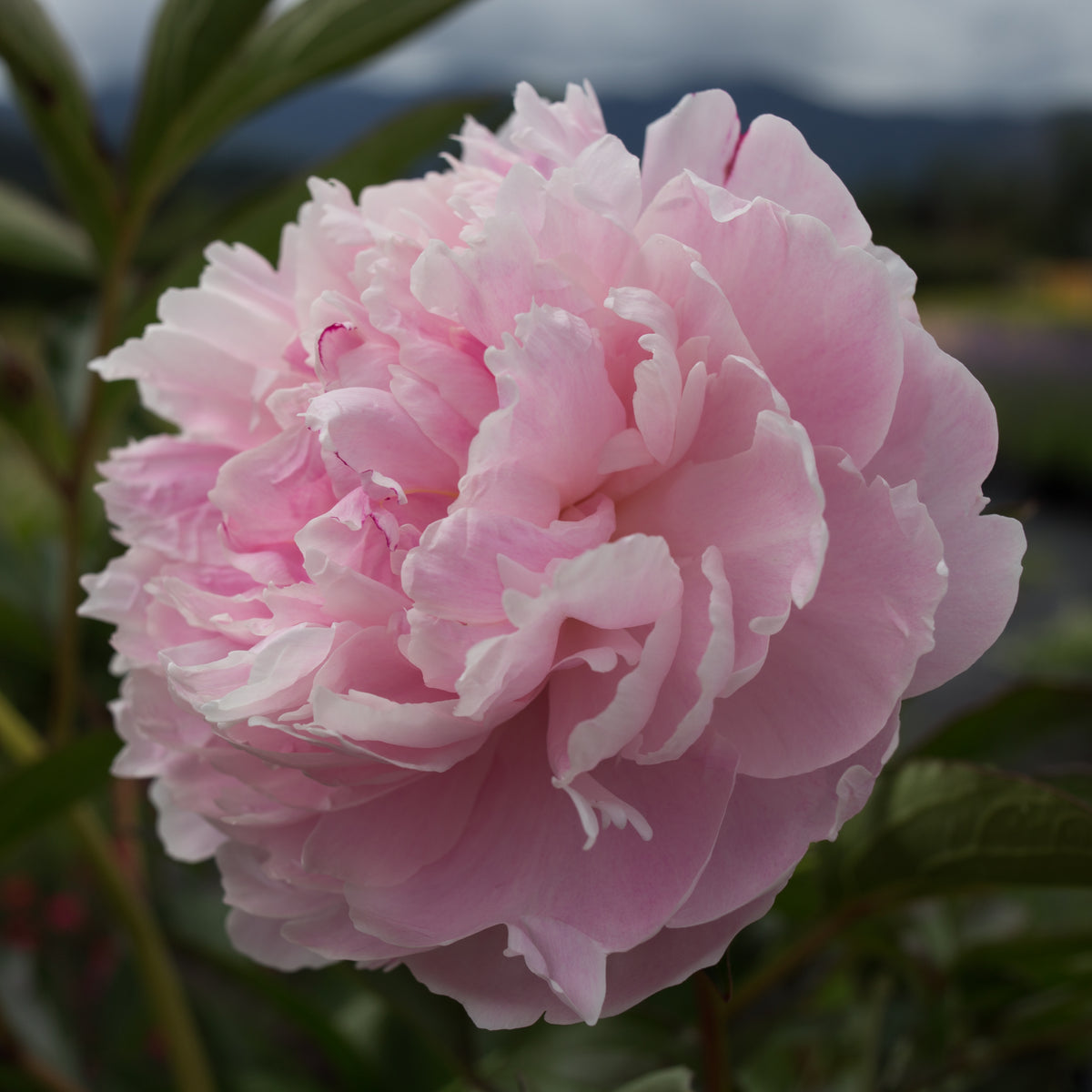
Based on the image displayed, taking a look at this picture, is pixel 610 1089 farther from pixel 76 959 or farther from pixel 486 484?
pixel 76 959

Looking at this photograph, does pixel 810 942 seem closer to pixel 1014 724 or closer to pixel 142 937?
pixel 1014 724

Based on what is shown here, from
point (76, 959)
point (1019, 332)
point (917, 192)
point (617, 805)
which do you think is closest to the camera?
point (617, 805)

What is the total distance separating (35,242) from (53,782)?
0.28 metres

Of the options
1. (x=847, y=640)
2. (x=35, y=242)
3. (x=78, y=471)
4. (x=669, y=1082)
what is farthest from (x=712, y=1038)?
(x=35, y=242)

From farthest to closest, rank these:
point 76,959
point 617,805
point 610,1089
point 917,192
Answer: point 917,192, point 76,959, point 610,1089, point 617,805

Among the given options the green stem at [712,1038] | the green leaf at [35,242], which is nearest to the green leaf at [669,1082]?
the green stem at [712,1038]

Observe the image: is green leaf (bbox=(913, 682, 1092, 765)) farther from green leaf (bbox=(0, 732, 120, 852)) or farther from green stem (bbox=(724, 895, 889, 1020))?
green leaf (bbox=(0, 732, 120, 852))

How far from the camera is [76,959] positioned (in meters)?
0.80

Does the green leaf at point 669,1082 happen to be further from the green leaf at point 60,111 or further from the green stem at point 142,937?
the green leaf at point 60,111

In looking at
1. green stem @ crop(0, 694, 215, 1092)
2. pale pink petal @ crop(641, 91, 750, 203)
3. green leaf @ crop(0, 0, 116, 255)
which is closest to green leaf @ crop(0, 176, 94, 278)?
green leaf @ crop(0, 0, 116, 255)

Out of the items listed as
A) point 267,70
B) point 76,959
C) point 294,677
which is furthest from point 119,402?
point 76,959

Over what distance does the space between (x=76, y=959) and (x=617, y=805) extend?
75cm

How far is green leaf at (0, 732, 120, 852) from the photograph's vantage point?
324 mm

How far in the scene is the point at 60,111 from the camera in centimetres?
40
